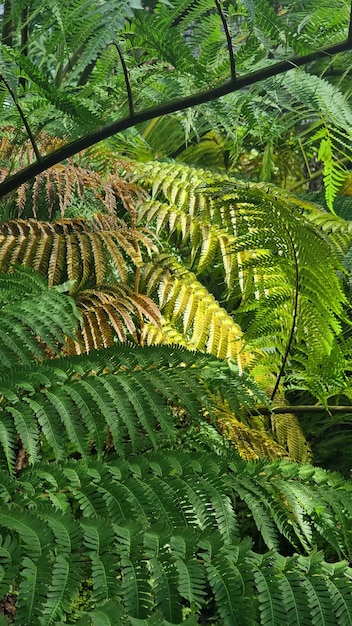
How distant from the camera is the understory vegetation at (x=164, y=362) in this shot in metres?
0.74

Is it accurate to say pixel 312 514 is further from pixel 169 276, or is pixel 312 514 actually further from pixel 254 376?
pixel 169 276

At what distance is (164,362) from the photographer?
109cm

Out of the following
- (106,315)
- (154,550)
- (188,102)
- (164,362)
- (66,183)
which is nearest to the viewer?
(154,550)

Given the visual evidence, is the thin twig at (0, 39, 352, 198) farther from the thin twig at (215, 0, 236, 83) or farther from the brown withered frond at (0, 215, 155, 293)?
the brown withered frond at (0, 215, 155, 293)

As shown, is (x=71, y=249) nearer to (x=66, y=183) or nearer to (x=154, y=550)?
(x=66, y=183)

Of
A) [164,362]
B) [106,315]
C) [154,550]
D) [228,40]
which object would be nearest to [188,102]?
[228,40]

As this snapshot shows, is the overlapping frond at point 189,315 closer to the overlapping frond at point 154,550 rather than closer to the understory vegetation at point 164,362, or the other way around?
the understory vegetation at point 164,362

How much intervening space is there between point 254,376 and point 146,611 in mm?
809

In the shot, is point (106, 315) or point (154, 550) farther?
point (106, 315)

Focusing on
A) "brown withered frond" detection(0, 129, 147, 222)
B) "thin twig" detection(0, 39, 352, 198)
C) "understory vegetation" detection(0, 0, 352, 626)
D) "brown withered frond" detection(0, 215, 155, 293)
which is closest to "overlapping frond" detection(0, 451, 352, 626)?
"understory vegetation" detection(0, 0, 352, 626)

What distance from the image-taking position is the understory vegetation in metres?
0.74

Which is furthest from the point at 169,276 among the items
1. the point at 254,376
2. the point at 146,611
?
the point at 146,611

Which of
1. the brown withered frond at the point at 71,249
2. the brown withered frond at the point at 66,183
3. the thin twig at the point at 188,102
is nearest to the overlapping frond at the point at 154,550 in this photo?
the thin twig at the point at 188,102

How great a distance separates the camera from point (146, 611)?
2.24 ft
